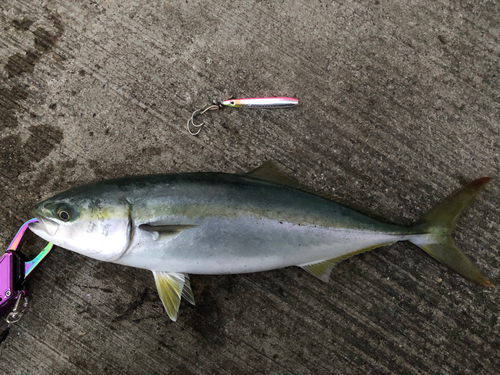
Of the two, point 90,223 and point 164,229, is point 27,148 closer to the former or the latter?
point 90,223

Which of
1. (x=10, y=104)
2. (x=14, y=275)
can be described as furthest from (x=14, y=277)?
(x=10, y=104)

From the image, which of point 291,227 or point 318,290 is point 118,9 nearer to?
point 291,227

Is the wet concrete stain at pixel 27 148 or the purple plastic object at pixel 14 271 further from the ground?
the wet concrete stain at pixel 27 148

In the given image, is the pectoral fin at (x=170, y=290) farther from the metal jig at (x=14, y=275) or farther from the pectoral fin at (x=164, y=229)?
the metal jig at (x=14, y=275)

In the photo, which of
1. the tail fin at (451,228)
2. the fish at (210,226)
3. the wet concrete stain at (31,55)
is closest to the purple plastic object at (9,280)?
the fish at (210,226)

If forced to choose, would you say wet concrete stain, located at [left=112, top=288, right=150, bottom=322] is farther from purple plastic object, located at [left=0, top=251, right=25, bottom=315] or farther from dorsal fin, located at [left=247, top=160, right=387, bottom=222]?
dorsal fin, located at [left=247, top=160, right=387, bottom=222]

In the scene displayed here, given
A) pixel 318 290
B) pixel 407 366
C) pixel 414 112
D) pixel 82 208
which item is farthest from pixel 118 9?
pixel 407 366
